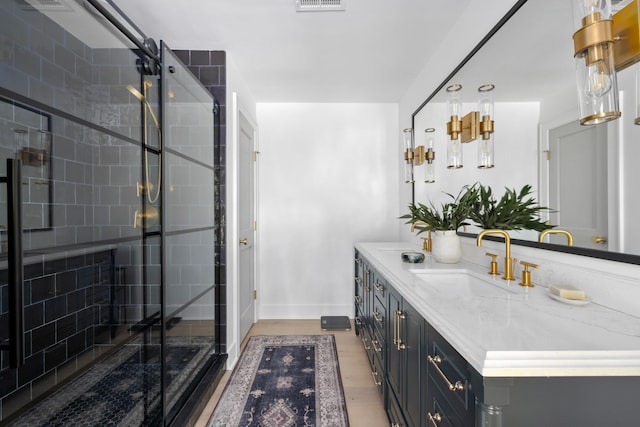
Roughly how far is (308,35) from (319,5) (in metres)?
0.34

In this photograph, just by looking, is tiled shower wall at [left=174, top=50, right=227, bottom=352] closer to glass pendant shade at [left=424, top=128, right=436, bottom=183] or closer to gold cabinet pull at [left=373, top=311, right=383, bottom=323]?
gold cabinet pull at [left=373, top=311, right=383, bottom=323]

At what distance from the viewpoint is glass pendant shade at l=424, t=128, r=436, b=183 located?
2314mm

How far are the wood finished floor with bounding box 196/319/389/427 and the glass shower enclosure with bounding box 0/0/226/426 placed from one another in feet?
1.95

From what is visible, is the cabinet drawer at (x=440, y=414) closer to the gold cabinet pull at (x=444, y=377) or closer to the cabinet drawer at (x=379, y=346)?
the gold cabinet pull at (x=444, y=377)

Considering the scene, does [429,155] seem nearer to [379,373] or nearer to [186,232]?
[379,373]

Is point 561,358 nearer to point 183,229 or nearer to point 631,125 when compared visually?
point 631,125

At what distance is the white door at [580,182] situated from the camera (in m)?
0.98

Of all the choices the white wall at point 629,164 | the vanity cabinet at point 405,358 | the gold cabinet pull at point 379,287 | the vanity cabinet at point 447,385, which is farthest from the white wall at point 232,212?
the white wall at point 629,164

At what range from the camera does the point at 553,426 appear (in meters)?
0.67

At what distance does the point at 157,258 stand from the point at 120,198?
37cm

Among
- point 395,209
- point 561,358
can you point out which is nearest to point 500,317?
point 561,358

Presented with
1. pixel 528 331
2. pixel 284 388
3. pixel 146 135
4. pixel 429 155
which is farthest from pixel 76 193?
pixel 429 155

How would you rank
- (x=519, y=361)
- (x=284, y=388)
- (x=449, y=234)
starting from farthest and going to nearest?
(x=284, y=388) → (x=449, y=234) → (x=519, y=361)

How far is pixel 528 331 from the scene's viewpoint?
755mm
